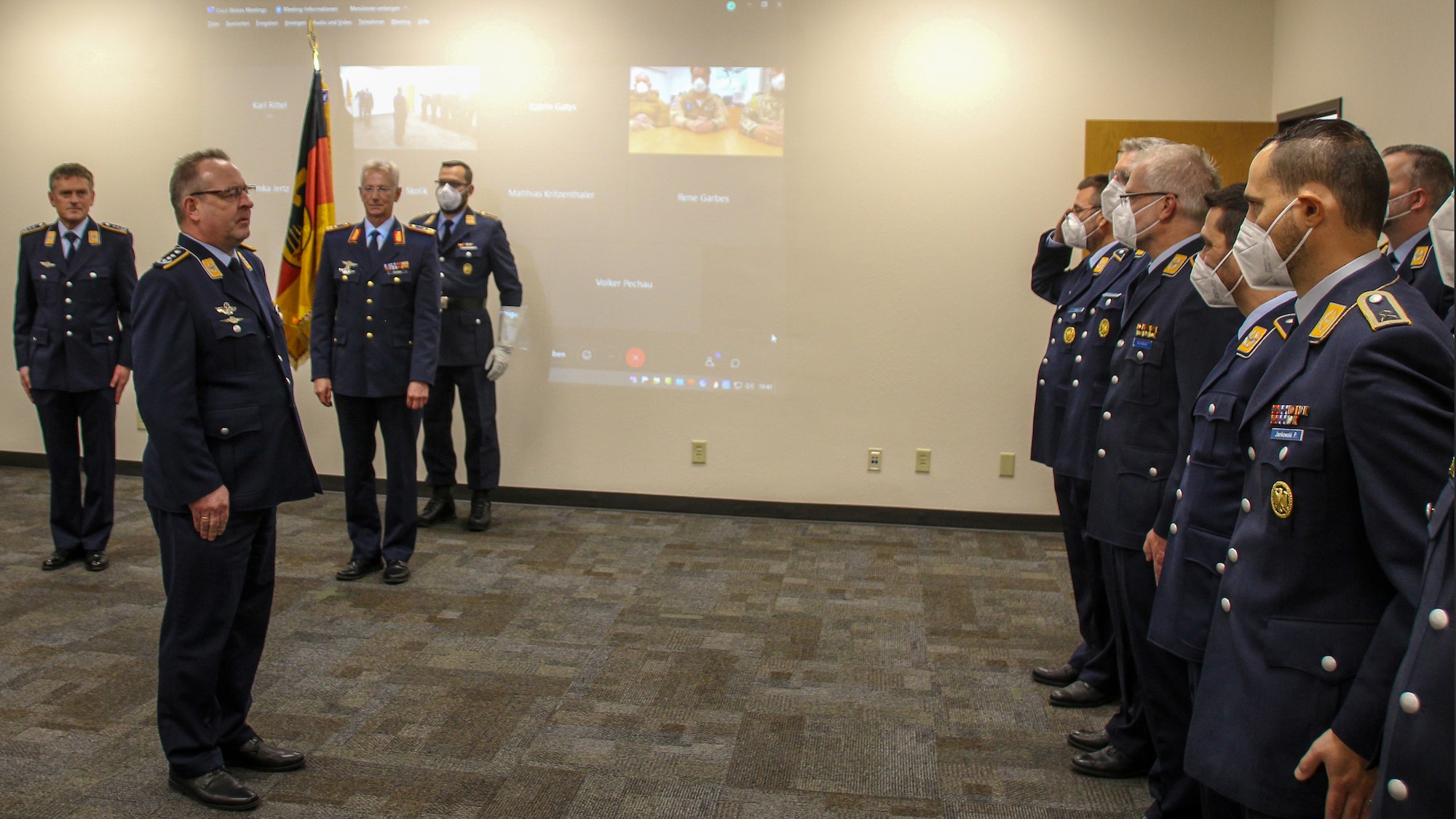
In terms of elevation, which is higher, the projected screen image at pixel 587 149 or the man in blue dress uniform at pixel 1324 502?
the projected screen image at pixel 587 149

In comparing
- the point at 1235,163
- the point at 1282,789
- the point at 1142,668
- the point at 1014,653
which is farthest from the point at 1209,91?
the point at 1282,789

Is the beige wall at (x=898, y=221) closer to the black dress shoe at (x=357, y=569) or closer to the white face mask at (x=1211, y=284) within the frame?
the black dress shoe at (x=357, y=569)

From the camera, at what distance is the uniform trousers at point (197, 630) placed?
95.0 inches

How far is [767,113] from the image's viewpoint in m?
5.19

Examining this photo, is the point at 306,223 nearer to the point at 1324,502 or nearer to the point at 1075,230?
the point at 1075,230

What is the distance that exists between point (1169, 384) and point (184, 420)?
218cm

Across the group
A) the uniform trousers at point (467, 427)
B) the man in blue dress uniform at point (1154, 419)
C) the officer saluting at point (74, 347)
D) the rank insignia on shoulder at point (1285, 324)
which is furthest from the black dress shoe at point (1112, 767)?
the officer saluting at point (74, 347)

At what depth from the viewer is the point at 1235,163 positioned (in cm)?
480

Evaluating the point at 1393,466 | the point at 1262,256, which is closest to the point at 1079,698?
the point at 1262,256

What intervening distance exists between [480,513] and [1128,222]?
135 inches

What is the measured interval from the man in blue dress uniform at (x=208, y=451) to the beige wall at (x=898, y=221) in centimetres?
294

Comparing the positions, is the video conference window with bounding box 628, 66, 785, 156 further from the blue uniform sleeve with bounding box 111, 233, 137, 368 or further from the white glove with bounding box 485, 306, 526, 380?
the blue uniform sleeve with bounding box 111, 233, 137, 368

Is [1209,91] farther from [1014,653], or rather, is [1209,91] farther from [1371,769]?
[1371,769]

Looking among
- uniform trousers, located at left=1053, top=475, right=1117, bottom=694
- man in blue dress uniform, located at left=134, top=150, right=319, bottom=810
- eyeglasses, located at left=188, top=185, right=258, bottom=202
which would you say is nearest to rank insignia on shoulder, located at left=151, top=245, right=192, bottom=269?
man in blue dress uniform, located at left=134, top=150, right=319, bottom=810
